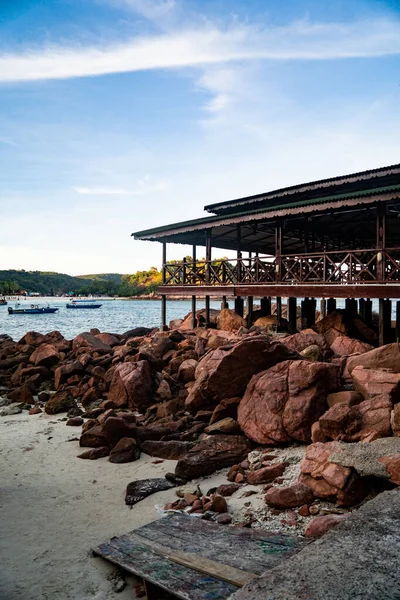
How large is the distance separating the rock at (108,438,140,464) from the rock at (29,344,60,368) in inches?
300

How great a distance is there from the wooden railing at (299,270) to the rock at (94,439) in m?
9.59

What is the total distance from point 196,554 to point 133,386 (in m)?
6.75

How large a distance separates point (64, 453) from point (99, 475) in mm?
1469

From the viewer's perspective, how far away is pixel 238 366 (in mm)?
9367

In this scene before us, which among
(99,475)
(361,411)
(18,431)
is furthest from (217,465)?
(18,431)

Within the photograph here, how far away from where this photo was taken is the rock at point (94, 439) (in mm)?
8665

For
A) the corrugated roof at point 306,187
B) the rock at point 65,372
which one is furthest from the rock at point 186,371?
the corrugated roof at point 306,187

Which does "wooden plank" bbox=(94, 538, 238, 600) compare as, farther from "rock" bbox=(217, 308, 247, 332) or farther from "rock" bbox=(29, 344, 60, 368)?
"rock" bbox=(217, 308, 247, 332)

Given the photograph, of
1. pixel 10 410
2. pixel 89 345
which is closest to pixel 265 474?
pixel 10 410

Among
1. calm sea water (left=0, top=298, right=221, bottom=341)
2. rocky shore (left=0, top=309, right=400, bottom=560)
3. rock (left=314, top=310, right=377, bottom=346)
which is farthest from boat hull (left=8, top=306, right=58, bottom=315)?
rock (left=314, top=310, right=377, bottom=346)

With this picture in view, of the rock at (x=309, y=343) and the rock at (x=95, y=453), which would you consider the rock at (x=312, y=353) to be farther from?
the rock at (x=95, y=453)

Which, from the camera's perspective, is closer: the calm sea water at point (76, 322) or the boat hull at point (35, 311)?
the calm sea water at point (76, 322)

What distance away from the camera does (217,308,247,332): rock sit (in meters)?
18.2

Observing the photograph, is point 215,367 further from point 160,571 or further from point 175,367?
point 160,571
